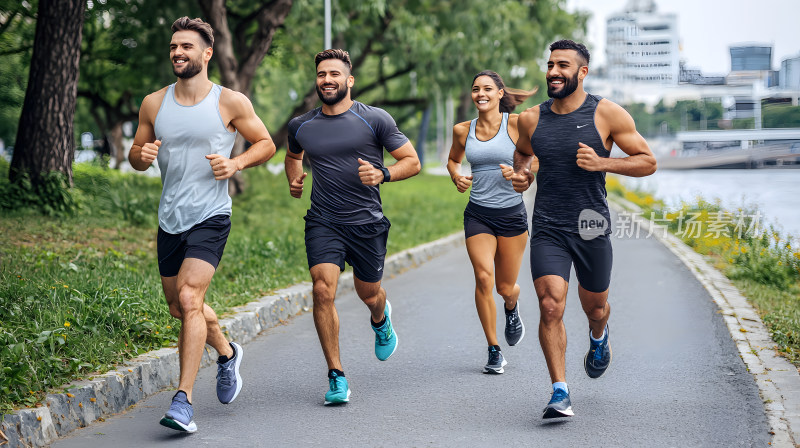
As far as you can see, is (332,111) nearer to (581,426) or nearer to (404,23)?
(581,426)

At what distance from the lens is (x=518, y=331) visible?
698cm

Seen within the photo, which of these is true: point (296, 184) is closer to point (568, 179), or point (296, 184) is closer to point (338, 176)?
point (338, 176)

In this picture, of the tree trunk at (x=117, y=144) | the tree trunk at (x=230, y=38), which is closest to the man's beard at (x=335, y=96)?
the tree trunk at (x=230, y=38)

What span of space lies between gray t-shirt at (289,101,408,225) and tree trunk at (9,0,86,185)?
304 inches

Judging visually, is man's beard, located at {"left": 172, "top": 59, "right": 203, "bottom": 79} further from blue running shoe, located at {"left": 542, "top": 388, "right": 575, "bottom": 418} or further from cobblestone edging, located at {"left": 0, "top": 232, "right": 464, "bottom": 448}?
blue running shoe, located at {"left": 542, "top": 388, "right": 575, "bottom": 418}

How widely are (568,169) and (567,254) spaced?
0.49m

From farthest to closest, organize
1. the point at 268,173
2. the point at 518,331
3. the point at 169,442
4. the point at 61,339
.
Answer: the point at 268,173
the point at 518,331
the point at 61,339
the point at 169,442

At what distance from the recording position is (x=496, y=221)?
259 inches

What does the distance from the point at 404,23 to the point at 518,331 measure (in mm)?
19488

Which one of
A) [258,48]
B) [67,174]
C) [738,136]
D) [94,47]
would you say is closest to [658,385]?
[738,136]

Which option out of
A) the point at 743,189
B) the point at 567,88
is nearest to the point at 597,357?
the point at 567,88

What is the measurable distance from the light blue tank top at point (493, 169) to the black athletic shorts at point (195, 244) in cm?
194

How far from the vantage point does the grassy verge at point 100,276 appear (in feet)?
18.3

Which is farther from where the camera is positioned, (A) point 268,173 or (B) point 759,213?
(A) point 268,173
